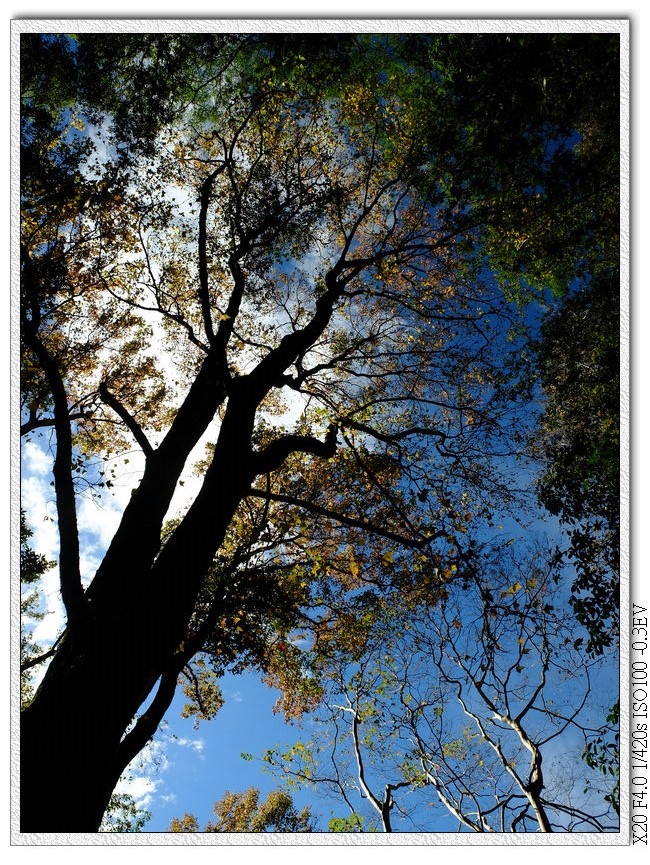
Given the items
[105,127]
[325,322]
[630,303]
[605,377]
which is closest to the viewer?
[630,303]

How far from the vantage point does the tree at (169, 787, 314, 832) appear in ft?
10.0

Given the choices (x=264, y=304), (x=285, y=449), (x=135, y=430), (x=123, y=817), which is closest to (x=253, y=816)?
→ (x=123, y=817)

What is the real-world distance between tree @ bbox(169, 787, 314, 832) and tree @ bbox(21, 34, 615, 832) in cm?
74

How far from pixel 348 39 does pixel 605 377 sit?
3822 mm

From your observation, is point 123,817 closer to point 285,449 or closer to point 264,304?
point 285,449

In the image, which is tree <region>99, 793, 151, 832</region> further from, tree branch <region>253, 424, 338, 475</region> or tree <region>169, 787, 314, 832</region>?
tree branch <region>253, 424, 338, 475</region>

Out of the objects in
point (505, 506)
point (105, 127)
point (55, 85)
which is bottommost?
point (505, 506)

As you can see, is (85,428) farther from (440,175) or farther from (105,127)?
(440,175)

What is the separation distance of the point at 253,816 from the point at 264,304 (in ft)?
18.5

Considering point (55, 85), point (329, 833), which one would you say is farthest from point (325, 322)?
point (329, 833)

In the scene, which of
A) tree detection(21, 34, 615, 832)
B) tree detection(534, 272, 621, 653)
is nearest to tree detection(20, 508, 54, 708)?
tree detection(21, 34, 615, 832)

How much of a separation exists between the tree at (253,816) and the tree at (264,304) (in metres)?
0.74

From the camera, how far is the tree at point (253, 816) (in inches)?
120

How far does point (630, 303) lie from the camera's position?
3.71 meters
